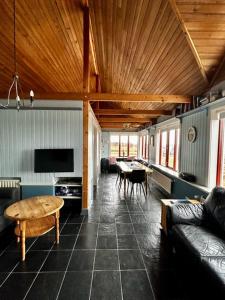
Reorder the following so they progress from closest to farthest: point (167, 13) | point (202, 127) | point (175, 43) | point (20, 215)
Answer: point (20, 215), point (167, 13), point (175, 43), point (202, 127)

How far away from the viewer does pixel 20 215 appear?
90.0 inches

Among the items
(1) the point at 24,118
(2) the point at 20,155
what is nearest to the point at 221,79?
(1) the point at 24,118

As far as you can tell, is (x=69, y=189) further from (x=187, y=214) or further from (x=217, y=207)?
(x=217, y=207)

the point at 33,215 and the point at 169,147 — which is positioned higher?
the point at 169,147

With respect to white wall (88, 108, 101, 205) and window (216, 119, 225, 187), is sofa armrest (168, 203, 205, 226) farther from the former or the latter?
white wall (88, 108, 101, 205)

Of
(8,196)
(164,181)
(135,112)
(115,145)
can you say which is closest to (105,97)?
(135,112)

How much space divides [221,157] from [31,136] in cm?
390

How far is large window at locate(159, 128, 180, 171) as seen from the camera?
5426 mm

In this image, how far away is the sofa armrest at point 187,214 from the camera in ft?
8.40

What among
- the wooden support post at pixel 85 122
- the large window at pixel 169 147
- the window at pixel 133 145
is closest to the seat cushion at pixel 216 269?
the wooden support post at pixel 85 122

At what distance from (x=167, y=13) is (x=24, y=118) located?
323cm

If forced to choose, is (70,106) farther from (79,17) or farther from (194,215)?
(194,215)

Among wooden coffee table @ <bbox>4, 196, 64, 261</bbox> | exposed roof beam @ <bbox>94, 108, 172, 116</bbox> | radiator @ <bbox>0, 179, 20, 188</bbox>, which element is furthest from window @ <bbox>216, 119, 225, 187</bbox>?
radiator @ <bbox>0, 179, 20, 188</bbox>

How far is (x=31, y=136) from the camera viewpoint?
3.90 m
